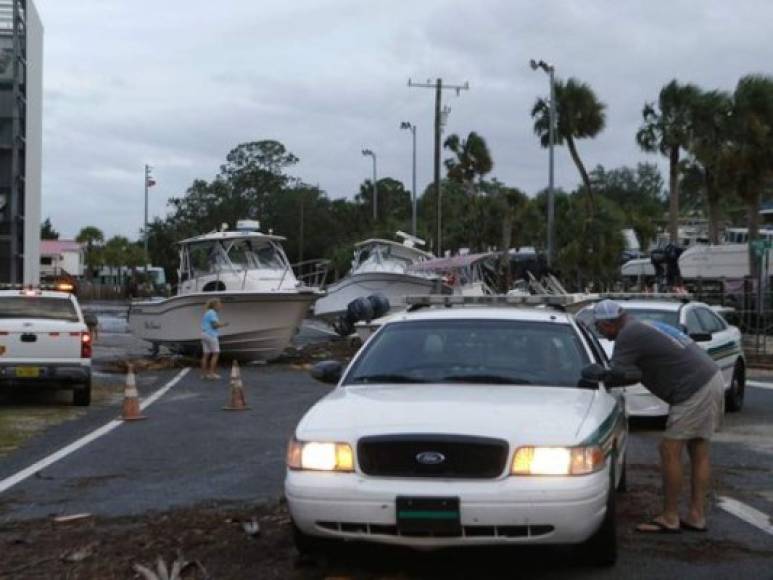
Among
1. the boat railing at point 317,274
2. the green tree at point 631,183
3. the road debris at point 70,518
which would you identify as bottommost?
the road debris at point 70,518

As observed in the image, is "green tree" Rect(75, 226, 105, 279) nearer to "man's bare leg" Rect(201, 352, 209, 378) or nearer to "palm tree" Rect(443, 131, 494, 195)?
"palm tree" Rect(443, 131, 494, 195)

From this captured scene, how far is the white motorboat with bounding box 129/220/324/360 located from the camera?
2489 cm

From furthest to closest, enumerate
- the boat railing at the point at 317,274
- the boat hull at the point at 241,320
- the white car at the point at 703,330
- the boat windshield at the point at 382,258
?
the boat windshield at the point at 382,258, the boat railing at the point at 317,274, the boat hull at the point at 241,320, the white car at the point at 703,330

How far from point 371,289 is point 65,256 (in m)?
62.8

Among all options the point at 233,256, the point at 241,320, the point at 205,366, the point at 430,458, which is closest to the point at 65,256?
the point at 233,256

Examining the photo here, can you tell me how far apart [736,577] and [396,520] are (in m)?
2.06

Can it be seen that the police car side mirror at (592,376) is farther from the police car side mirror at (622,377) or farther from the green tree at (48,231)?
the green tree at (48,231)

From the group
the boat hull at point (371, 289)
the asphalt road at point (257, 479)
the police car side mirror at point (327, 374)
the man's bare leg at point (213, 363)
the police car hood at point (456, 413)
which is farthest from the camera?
the boat hull at point (371, 289)

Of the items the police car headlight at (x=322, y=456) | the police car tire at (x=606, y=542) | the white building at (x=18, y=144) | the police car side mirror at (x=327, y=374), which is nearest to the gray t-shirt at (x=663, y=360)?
the police car tire at (x=606, y=542)

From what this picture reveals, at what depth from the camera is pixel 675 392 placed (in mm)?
7484

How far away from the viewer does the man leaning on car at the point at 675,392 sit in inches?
293

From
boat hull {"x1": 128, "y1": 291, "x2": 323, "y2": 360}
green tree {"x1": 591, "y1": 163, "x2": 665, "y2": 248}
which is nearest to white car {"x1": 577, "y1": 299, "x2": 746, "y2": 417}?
boat hull {"x1": 128, "y1": 291, "x2": 323, "y2": 360}

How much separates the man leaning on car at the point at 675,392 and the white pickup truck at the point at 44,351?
1007 cm

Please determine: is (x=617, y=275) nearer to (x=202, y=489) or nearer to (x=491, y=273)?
(x=491, y=273)
